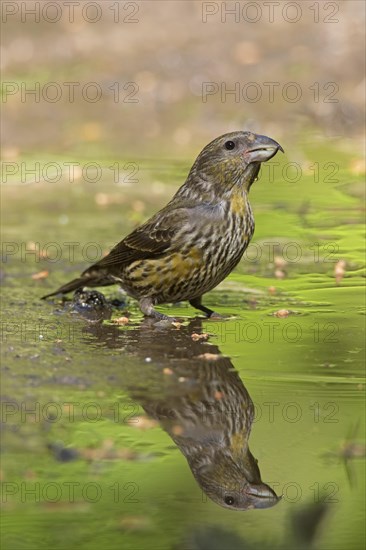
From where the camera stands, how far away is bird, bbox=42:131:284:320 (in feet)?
25.8

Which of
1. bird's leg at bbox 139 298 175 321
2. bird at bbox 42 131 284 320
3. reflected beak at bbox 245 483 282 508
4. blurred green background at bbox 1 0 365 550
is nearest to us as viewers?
reflected beak at bbox 245 483 282 508

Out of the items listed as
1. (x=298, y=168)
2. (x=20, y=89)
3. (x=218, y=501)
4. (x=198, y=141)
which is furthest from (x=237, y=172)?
(x=20, y=89)

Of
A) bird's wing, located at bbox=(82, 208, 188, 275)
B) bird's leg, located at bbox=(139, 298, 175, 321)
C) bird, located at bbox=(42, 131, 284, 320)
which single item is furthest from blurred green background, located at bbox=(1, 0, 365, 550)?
bird's wing, located at bbox=(82, 208, 188, 275)

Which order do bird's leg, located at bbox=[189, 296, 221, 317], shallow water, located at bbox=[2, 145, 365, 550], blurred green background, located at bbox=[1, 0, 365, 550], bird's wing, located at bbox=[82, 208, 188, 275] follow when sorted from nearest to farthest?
shallow water, located at bbox=[2, 145, 365, 550] → blurred green background, located at bbox=[1, 0, 365, 550] → bird's wing, located at bbox=[82, 208, 188, 275] → bird's leg, located at bbox=[189, 296, 221, 317]

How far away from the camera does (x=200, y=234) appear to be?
788 centimetres

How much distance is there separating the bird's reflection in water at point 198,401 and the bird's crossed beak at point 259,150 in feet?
3.76

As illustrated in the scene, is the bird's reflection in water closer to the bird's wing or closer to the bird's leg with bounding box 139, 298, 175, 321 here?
the bird's leg with bounding box 139, 298, 175, 321

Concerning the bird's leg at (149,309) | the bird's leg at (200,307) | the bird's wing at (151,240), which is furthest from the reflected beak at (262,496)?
the bird's leg at (200,307)

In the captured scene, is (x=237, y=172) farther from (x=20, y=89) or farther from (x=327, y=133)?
(x=20, y=89)

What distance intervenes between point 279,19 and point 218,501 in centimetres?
1365

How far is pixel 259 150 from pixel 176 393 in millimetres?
2159
